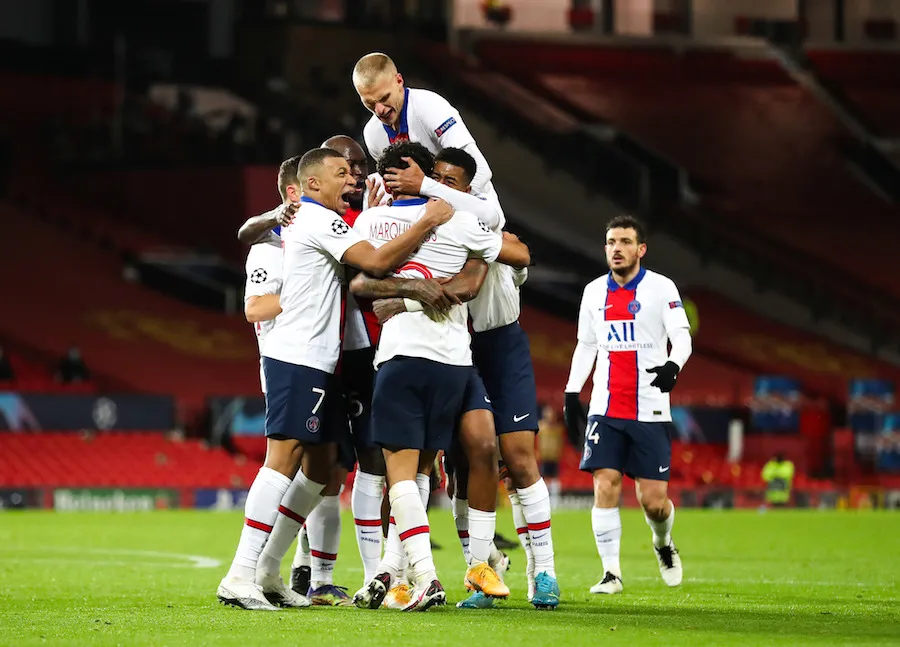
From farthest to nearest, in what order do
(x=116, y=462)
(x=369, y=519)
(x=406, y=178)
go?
(x=116, y=462), (x=369, y=519), (x=406, y=178)

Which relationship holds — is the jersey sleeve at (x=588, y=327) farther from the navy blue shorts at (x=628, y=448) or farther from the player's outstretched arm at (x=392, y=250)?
the player's outstretched arm at (x=392, y=250)

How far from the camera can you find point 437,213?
7.56 meters

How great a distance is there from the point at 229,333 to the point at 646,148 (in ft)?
40.5

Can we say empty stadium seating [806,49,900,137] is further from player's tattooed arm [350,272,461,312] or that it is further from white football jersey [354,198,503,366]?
player's tattooed arm [350,272,461,312]

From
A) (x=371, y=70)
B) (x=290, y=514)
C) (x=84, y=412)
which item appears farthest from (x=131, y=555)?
(x=84, y=412)

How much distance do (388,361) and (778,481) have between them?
1885cm

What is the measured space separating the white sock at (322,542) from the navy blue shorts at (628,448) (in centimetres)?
203

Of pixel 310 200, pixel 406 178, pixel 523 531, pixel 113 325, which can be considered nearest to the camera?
pixel 406 178

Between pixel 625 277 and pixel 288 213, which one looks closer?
pixel 288 213

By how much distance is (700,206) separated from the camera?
37531mm

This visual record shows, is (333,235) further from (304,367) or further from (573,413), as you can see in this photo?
(573,413)

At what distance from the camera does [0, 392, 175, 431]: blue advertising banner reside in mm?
24188

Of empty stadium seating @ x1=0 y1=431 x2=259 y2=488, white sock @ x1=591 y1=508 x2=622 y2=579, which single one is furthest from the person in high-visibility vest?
white sock @ x1=591 y1=508 x2=622 y2=579

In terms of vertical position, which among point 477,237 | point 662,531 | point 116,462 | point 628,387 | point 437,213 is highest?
point 437,213
